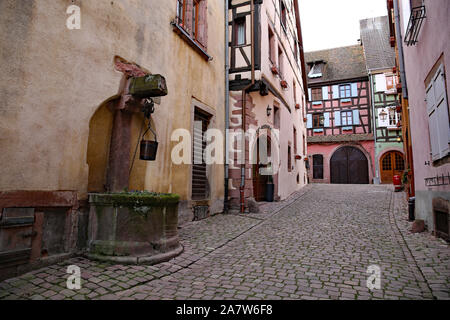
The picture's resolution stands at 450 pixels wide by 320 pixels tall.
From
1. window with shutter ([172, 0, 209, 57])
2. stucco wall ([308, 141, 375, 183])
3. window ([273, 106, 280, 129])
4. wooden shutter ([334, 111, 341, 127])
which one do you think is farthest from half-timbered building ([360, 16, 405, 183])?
window with shutter ([172, 0, 209, 57])

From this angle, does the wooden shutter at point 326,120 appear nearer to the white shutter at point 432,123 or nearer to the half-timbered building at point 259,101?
the half-timbered building at point 259,101

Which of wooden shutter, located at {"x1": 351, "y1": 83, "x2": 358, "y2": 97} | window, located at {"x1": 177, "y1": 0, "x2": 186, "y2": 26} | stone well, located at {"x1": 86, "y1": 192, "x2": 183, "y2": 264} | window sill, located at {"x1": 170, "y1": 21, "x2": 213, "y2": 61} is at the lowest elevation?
stone well, located at {"x1": 86, "y1": 192, "x2": 183, "y2": 264}

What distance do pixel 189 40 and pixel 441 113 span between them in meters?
4.94

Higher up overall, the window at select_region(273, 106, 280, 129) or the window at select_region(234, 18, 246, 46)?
the window at select_region(234, 18, 246, 46)

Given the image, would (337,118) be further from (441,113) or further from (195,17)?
(441,113)

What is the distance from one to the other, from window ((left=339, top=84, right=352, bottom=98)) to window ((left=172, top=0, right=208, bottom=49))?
17850 millimetres

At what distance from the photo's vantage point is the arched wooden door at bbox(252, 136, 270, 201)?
384 inches

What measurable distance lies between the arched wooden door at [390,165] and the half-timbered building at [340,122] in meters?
0.73

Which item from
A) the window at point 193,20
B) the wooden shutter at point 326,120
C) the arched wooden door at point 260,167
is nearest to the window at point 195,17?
the window at point 193,20

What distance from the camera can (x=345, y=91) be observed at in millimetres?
22297

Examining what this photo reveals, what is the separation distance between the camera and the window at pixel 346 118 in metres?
21.8

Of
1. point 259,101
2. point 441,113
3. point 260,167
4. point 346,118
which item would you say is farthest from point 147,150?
point 346,118

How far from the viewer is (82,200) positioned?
3.80 metres

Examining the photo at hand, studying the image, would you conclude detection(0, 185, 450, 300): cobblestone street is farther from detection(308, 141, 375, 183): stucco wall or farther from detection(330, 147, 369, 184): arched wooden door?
detection(330, 147, 369, 184): arched wooden door
